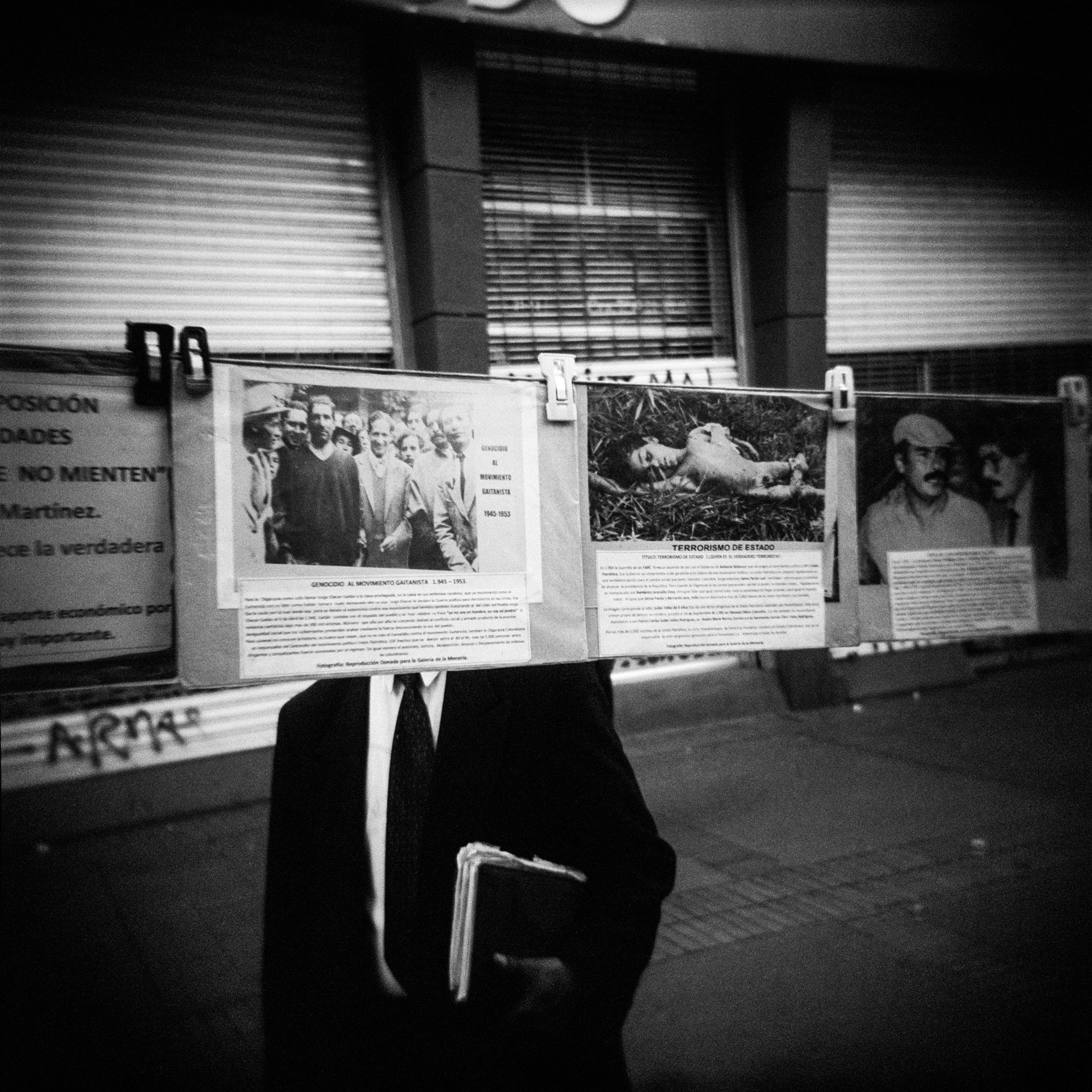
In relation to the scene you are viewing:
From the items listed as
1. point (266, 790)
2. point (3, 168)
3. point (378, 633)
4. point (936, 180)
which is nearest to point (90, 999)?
point (266, 790)

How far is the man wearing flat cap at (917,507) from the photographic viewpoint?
73.4 inches

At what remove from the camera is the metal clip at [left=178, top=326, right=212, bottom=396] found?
4.59ft

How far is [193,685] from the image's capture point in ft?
4.67

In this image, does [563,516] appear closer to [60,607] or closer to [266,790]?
[60,607]

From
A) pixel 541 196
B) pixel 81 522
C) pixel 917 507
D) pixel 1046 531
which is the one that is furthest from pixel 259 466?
pixel 541 196

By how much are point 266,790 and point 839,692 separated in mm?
4554

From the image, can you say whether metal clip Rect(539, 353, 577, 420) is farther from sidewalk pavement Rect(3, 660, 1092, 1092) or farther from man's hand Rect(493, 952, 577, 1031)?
sidewalk pavement Rect(3, 660, 1092, 1092)

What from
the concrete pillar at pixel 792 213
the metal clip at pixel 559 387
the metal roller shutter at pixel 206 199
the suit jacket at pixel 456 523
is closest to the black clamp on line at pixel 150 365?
the suit jacket at pixel 456 523

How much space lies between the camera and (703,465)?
1736mm

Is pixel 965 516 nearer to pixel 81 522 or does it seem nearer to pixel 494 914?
Answer: pixel 494 914

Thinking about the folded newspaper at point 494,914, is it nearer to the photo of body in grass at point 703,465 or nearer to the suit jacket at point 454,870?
the suit jacket at point 454,870

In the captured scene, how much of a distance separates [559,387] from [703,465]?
0.30 m
